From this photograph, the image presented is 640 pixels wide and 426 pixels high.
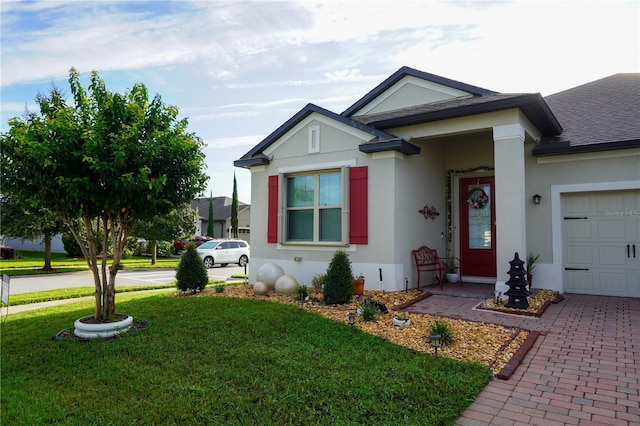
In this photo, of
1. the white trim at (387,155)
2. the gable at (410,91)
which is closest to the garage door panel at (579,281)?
the gable at (410,91)

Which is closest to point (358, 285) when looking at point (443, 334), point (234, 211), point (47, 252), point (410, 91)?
point (443, 334)

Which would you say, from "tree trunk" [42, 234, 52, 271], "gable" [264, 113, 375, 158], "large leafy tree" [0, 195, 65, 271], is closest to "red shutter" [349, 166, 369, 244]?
"gable" [264, 113, 375, 158]

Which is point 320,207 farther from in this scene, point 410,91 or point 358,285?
point 410,91

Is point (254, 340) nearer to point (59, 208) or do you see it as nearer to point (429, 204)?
point (59, 208)

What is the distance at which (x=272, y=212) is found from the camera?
30.8 ft

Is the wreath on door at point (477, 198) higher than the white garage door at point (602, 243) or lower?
higher

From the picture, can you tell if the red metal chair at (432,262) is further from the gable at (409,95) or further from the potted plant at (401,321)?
the gable at (409,95)

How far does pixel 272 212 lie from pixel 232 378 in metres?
5.87

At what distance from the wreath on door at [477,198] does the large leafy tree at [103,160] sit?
627cm

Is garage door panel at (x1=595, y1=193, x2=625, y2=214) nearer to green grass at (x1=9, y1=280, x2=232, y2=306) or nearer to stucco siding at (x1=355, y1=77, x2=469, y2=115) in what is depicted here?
stucco siding at (x1=355, y1=77, x2=469, y2=115)

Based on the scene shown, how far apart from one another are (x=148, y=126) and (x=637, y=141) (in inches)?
331

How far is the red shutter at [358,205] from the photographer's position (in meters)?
8.15

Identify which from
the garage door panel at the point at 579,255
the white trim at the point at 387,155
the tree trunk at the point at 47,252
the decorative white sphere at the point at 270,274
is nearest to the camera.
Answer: the white trim at the point at 387,155

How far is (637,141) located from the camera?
7.29 metres
